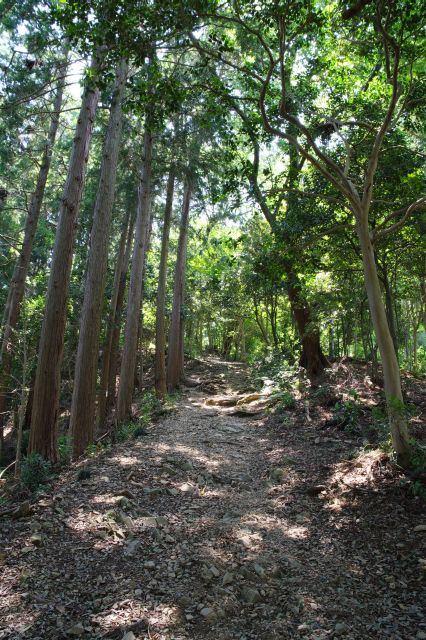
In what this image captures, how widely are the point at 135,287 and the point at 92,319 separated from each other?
3.70m

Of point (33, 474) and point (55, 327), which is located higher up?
point (55, 327)

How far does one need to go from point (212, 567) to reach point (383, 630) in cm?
136

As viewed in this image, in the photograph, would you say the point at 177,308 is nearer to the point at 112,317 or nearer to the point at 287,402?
the point at 112,317

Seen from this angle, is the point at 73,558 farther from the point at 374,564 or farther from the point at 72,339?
the point at 72,339

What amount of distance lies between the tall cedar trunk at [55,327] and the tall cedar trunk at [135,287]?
4.14 meters

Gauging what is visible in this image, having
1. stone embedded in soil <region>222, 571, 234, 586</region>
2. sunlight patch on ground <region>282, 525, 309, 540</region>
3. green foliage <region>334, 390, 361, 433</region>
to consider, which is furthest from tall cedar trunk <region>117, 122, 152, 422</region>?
stone embedded in soil <region>222, 571, 234, 586</region>

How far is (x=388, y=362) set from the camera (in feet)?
16.1

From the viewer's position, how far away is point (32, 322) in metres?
12.0

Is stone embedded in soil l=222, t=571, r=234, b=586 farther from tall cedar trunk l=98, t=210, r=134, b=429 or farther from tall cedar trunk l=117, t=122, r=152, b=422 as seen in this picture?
tall cedar trunk l=98, t=210, r=134, b=429

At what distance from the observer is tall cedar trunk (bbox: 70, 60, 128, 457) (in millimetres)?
7512

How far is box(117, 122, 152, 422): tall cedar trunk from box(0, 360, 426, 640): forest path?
531 centimetres

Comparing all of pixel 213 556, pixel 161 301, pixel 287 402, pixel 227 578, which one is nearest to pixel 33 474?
pixel 213 556

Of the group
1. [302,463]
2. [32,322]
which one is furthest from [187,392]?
[302,463]

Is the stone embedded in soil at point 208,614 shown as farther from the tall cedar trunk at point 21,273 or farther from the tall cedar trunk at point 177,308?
the tall cedar trunk at point 177,308
